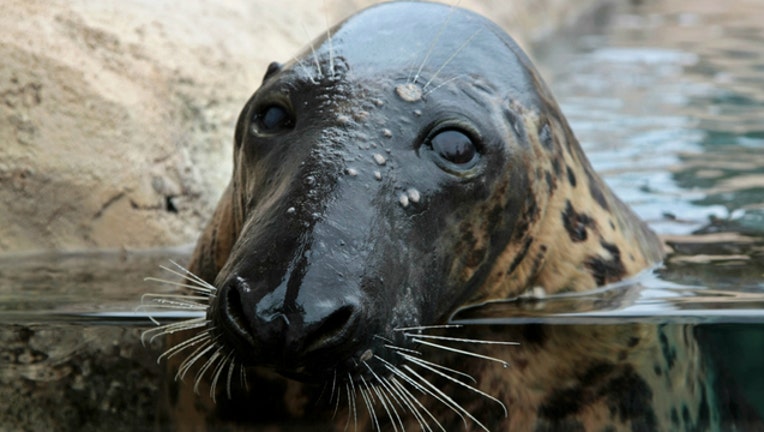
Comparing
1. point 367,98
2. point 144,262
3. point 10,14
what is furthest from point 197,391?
point 10,14

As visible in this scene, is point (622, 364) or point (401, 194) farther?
point (622, 364)

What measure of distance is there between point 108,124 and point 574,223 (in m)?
2.19

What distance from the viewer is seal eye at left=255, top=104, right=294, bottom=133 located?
327 centimetres

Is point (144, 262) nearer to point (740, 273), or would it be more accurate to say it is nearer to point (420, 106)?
point (420, 106)

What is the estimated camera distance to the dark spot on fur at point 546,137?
11.6ft

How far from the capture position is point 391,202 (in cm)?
301

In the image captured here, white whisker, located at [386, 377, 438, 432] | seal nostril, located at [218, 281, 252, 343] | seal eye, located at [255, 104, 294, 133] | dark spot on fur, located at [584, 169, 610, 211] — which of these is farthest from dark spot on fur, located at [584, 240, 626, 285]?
seal nostril, located at [218, 281, 252, 343]

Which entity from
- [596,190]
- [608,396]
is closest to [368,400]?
[608,396]

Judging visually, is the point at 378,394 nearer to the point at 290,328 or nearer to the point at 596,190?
the point at 290,328

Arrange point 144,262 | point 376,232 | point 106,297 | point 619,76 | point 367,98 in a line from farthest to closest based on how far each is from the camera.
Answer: point 619,76
point 144,262
point 106,297
point 367,98
point 376,232

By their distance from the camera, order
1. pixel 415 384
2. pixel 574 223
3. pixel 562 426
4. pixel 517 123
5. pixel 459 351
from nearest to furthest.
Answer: pixel 415 384 → pixel 459 351 → pixel 562 426 → pixel 517 123 → pixel 574 223

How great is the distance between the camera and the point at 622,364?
3.28 metres

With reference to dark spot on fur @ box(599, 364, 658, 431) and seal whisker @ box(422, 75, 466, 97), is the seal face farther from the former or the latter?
dark spot on fur @ box(599, 364, 658, 431)

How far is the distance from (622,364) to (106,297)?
145cm
